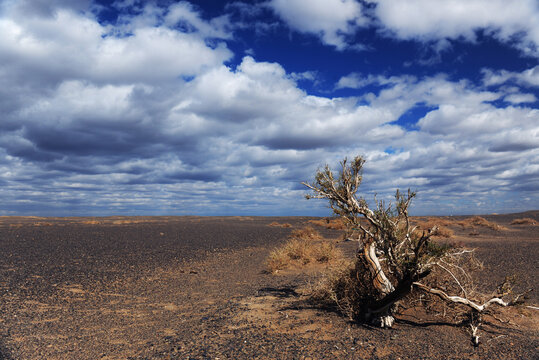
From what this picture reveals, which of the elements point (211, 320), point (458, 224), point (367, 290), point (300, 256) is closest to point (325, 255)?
point (300, 256)

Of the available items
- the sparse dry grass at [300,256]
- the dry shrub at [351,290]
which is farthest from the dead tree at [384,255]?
the sparse dry grass at [300,256]

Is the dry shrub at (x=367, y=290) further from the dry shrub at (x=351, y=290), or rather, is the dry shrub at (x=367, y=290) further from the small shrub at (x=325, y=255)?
the small shrub at (x=325, y=255)

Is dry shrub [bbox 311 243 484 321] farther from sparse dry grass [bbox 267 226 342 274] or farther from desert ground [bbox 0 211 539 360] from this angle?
sparse dry grass [bbox 267 226 342 274]

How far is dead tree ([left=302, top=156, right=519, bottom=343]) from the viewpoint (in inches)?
258

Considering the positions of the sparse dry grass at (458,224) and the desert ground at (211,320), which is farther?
the sparse dry grass at (458,224)

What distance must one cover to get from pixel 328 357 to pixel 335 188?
3.46 metres

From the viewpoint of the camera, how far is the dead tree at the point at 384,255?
6563 mm

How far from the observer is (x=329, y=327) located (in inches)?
293

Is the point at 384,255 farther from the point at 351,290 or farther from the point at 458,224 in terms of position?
the point at 458,224

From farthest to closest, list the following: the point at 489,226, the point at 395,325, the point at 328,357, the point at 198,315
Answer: the point at 489,226
the point at 198,315
the point at 395,325
the point at 328,357

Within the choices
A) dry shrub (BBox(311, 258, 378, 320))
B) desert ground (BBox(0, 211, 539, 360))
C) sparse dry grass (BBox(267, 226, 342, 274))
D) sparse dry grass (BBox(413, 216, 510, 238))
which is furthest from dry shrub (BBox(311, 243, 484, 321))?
sparse dry grass (BBox(413, 216, 510, 238))

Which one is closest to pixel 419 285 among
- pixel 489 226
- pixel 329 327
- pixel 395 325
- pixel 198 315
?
pixel 395 325

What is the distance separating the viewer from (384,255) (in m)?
7.49

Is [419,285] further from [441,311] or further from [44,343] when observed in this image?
[44,343]
